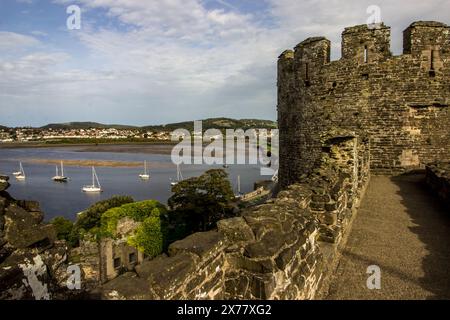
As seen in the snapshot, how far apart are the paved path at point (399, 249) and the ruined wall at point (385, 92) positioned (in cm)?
247

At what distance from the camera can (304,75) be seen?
41.0ft

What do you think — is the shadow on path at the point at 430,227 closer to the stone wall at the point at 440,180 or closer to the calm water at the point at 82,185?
the stone wall at the point at 440,180

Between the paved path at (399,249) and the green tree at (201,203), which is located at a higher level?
the paved path at (399,249)

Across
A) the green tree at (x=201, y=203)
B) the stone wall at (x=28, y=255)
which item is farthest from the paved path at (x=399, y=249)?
the green tree at (x=201, y=203)

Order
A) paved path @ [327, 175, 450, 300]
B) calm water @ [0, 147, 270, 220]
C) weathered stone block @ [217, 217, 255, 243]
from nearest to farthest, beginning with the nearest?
weathered stone block @ [217, 217, 255, 243], paved path @ [327, 175, 450, 300], calm water @ [0, 147, 270, 220]

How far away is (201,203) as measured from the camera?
27516 mm

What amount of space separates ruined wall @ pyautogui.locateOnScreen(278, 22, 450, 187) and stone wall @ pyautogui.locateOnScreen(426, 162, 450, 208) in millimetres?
1175

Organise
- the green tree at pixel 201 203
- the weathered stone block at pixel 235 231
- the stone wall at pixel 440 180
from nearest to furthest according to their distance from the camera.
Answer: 1. the weathered stone block at pixel 235 231
2. the stone wall at pixel 440 180
3. the green tree at pixel 201 203

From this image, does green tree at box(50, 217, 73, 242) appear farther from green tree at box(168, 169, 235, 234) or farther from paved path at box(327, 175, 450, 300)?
paved path at box(327, 175, 450, 300)

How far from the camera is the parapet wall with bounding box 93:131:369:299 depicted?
8.58 ft

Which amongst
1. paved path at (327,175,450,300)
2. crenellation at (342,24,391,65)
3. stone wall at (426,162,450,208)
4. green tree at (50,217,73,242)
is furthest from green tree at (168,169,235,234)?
paved path at (327,175,450,300)

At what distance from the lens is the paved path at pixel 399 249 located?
465cm
